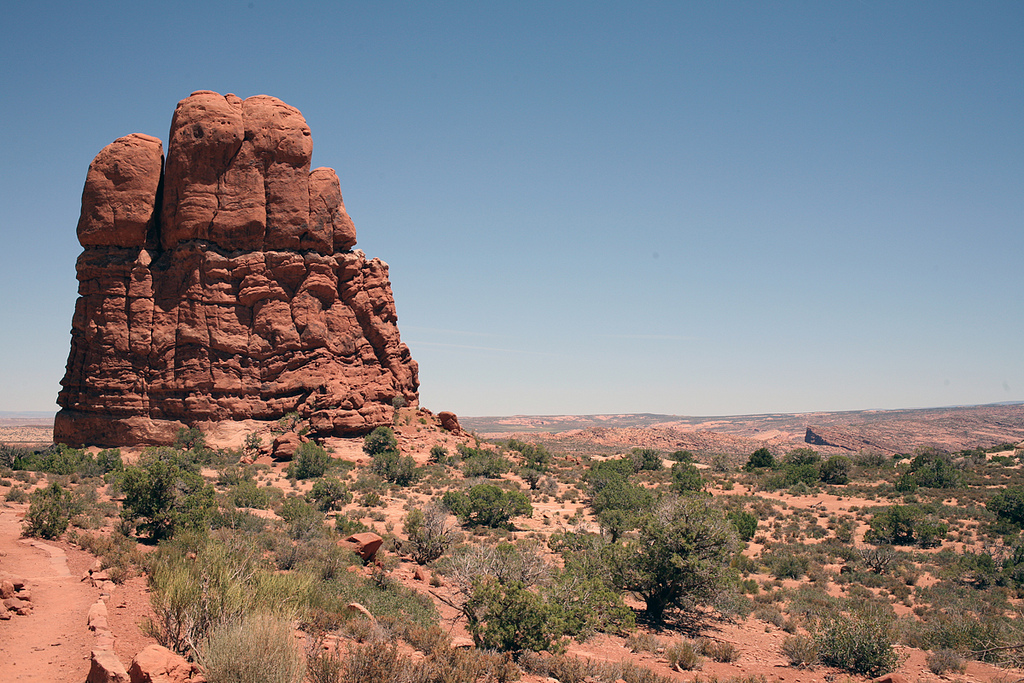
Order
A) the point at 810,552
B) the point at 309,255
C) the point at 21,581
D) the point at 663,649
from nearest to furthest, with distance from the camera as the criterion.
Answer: the point at 21,581, the point at 663,649, the point at 810,552, the point at 309,255

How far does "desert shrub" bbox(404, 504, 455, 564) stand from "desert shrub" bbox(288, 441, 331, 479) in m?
12.8

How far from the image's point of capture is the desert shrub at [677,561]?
14469 mm

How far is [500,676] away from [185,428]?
31.0 meters

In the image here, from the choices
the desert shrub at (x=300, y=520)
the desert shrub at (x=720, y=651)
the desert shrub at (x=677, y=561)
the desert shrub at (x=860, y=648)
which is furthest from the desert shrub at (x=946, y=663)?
the desert shrub at (x=300, y=520)

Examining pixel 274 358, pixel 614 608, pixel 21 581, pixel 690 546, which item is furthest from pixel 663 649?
pixel 274 358

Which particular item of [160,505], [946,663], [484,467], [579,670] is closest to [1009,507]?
[946,663]

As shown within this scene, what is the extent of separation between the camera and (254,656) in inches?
246

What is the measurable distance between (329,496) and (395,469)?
656 cm

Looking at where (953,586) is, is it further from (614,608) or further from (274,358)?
(274,358)

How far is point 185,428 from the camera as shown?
110 feet

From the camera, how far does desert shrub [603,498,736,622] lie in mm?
14469

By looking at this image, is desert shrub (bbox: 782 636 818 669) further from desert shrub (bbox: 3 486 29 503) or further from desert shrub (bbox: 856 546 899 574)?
desert shrub (bbox: 3 486 29 503)

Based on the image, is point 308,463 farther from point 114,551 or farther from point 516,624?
point 516,624

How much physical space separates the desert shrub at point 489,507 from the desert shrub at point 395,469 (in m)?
7.07
